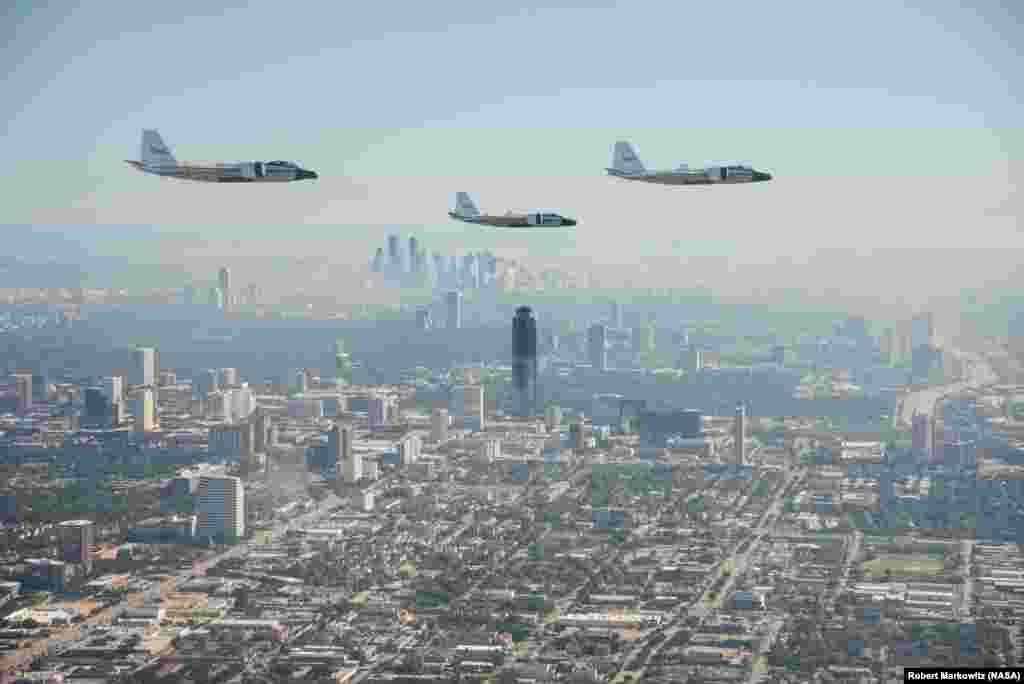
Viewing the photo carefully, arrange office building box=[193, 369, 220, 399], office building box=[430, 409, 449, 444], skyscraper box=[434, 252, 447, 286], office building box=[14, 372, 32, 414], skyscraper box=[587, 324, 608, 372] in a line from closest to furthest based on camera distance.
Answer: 1. office building box=[430, 409, 449, 444]
2. office building box=[14, 372, 32, 414]
3. office building box=[193, 369, 220, 399]
4. skyscraper box=[587, 324, 608, 372]
5. skyscraper box=[434, 252, 447, 286]

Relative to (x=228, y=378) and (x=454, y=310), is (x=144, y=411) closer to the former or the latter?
(x=228, y=378)

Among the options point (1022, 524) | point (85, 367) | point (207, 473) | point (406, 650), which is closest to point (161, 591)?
point (406, 650)

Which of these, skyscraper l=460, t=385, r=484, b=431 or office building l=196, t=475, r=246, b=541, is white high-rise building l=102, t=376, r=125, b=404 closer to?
skyscraper l=460, t=385, r=484, b=431

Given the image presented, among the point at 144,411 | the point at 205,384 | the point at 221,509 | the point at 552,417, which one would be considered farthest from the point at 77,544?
the point at 205,384

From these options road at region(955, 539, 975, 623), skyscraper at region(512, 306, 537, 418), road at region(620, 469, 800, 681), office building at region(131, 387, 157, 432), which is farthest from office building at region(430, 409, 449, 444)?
road at region(955, 539, 975, 623)

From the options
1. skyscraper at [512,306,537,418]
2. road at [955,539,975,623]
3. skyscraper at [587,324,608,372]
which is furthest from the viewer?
skyscraper at [587,324,608,372]

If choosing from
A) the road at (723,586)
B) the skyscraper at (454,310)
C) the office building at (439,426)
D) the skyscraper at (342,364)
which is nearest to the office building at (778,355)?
the skyscraper at (454,310)

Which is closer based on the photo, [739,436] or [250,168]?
[250,168]
